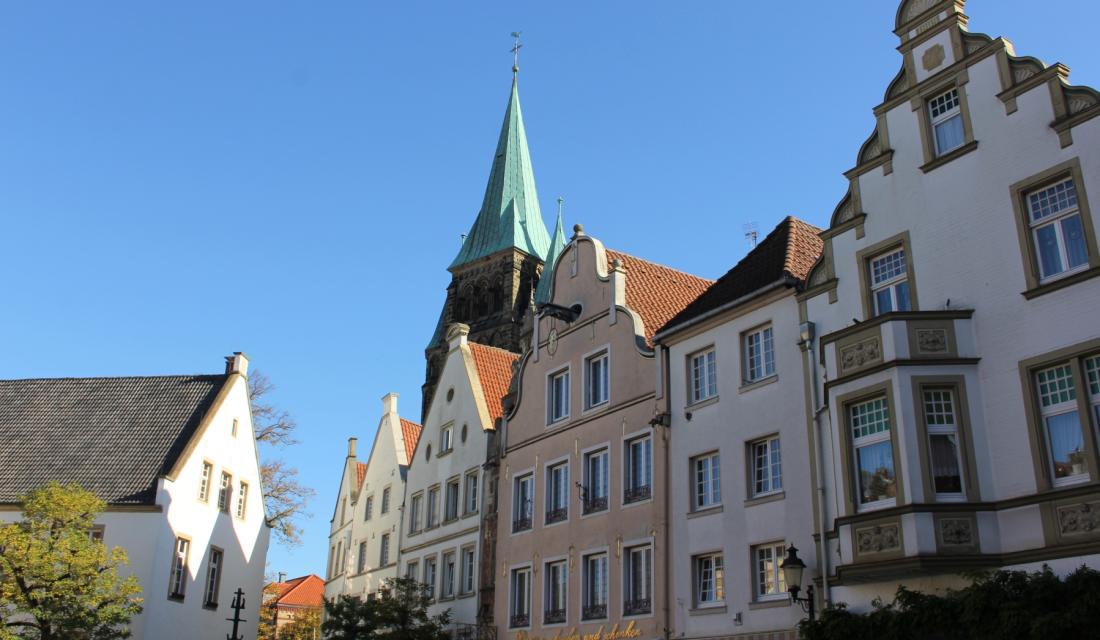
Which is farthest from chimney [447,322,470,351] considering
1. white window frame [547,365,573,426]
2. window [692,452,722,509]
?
window [692,452,722,509]

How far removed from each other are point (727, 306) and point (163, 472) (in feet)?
65.7

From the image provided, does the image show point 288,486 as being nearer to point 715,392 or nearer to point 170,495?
point 170,495

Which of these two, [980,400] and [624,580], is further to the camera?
[624,580]

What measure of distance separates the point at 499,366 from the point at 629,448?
12533 mm

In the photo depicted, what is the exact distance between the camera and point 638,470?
26.4 meters

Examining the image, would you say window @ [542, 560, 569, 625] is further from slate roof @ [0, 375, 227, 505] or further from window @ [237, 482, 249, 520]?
window @ [237, 482, 249, 520]

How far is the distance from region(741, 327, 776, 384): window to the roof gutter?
728mm

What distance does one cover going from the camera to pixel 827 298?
21547mm

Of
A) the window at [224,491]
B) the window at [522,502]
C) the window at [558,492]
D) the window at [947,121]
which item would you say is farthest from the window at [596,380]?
the window at [224,491]

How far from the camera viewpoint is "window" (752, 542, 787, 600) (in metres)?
21.5

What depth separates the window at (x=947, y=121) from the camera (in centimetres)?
1997

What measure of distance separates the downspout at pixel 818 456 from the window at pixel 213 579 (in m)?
23.0

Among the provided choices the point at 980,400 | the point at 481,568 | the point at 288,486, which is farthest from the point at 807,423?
the point at 288,486

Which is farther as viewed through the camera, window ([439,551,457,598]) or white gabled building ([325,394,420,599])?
white gabled building ([325,394,420,599])
